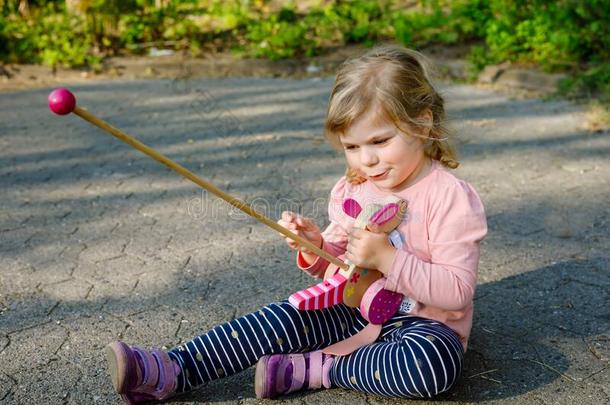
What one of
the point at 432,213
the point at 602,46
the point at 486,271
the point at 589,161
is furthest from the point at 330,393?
the point at 602,46

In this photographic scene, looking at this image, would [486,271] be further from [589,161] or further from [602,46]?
[602,46]

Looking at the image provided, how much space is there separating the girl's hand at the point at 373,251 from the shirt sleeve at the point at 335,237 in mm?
270

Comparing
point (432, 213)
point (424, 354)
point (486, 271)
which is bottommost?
point (486, 271)

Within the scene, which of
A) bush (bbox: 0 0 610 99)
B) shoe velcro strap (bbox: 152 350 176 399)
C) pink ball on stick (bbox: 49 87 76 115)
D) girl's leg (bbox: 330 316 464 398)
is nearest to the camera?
pink ball on stick (bbox: 49 87 76 115)

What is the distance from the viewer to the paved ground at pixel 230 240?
218 cm

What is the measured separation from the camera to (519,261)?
9.57 ft

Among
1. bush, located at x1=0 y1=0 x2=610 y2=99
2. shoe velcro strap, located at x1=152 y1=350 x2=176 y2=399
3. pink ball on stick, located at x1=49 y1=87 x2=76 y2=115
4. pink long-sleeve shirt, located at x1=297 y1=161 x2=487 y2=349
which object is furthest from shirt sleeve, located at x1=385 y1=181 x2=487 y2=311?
bush, located at x1=0 y1=0 x2=610 y2=99

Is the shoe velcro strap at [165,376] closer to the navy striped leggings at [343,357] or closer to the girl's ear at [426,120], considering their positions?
the navy striped leggings at [343,357]

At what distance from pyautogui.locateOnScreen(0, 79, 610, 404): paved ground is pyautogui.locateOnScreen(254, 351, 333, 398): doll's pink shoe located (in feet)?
0.18

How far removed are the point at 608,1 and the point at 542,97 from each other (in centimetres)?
81

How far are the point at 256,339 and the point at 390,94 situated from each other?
74cm

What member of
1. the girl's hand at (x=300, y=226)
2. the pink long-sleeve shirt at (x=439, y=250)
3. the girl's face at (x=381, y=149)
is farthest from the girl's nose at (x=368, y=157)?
the girl's hand at (x=300, y=226)

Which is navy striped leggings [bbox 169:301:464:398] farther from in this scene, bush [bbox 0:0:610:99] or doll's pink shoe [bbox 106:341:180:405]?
bush [bbox 0:0:610:99]

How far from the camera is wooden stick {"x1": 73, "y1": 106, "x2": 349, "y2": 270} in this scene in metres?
1.51
